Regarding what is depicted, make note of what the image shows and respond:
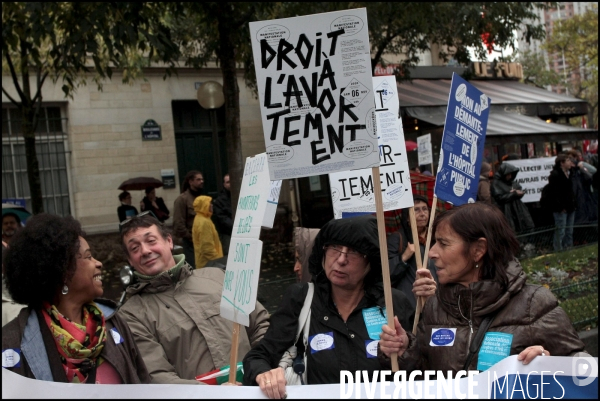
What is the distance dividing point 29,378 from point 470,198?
2883mm

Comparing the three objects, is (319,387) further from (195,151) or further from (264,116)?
(195,151)

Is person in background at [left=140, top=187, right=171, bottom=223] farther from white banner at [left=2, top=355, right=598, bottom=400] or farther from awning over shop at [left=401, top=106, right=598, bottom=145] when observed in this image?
white banner at [left=2, top=355, right=598, bottom=400]

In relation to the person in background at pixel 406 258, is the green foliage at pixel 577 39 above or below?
above

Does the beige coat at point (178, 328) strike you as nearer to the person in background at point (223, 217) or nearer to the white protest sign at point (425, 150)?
the person in background at point (223, 217)

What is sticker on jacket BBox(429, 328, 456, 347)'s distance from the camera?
2916 millimetres

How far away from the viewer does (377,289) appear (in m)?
3.35

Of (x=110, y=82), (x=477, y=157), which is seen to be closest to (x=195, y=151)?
(x=110, y=82)

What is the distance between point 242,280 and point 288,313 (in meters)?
0.26

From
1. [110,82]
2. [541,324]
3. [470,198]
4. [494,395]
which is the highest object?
[110,82]

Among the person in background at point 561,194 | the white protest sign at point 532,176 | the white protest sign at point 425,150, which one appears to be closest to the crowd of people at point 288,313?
the white protest sign at point 425,150

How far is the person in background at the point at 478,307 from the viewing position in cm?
276

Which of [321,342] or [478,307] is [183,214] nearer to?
[321,342]

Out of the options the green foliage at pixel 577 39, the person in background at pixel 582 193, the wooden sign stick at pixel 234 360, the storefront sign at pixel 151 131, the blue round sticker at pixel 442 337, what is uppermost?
the green foliage at pixel 577 39

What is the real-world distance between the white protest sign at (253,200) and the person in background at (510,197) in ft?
31.5
